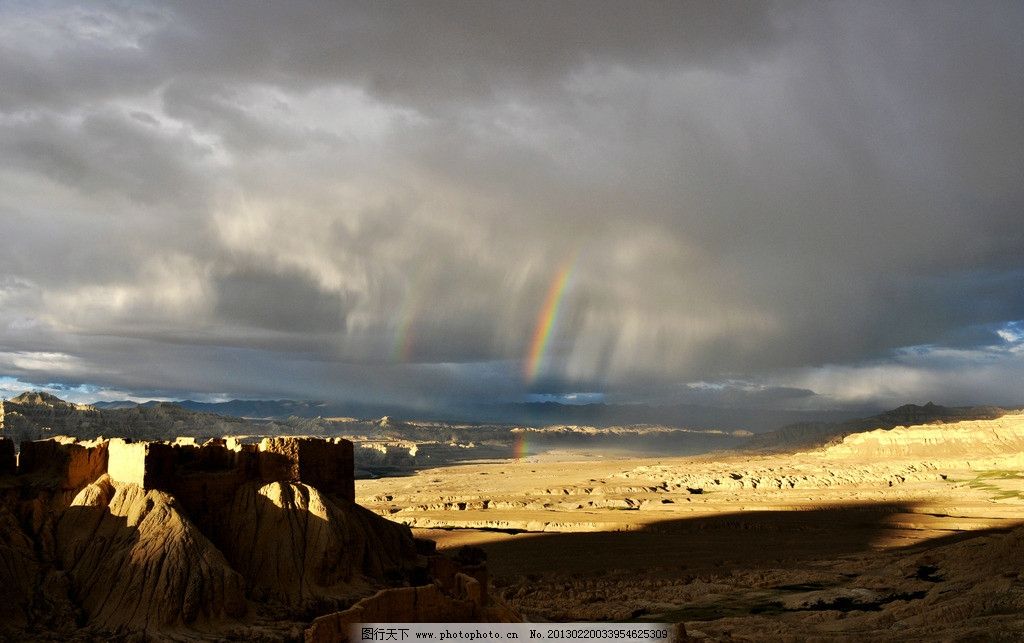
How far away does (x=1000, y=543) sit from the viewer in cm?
3516

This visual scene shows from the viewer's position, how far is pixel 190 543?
22.7 meters

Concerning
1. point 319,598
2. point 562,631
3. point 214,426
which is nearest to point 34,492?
point 319,598

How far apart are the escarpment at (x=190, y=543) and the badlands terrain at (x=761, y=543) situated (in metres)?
8.94

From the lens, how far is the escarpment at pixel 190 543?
2116 centimetres

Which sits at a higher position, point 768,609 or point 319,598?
point 319,598

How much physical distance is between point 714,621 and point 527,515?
3854 centimetres

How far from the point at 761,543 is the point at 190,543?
135 feet

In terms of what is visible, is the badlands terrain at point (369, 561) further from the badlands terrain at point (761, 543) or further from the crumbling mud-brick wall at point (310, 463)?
the badlands terrain at point (761, 543)

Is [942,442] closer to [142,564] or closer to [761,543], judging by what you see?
[761,543]

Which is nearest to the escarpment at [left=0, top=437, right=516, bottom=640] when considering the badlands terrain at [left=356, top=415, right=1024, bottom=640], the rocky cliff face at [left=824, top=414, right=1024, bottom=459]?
the badlands terrain at [left=356, top=415, right=1024, bottom=640]

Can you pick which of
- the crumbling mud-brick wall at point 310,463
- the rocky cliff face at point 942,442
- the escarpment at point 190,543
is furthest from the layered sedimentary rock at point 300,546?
the rocky cliff face at point 942,442

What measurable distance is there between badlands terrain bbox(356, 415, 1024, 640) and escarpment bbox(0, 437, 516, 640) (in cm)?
894

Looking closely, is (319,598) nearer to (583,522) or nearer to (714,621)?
(714,621)

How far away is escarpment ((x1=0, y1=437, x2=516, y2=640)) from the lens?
21156mm
